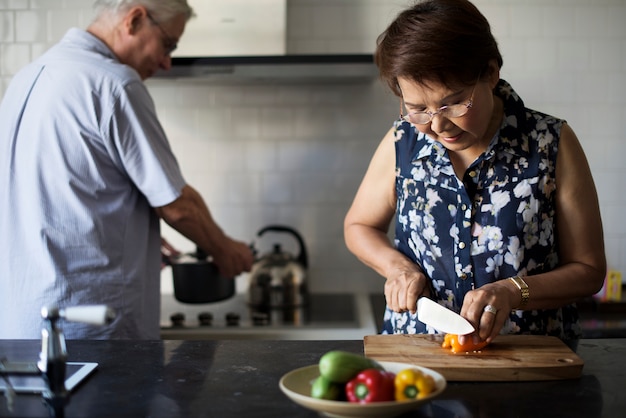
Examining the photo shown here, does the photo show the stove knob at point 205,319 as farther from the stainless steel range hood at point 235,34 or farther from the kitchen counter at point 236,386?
the kitchen counter at point 236,386

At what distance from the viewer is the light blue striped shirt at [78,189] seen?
6.97 feet

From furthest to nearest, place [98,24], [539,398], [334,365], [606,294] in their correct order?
[606,294] → [98,24] → [539,398] → [334,365]

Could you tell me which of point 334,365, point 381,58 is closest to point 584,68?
point 381,58

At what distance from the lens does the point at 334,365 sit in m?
1.24

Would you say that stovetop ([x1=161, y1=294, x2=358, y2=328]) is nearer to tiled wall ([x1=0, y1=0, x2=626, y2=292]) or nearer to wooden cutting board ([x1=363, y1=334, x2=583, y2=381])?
tiled wall ([x1=0, y1=0, x2=626, y2=292])

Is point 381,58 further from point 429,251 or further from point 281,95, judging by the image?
point 281,95

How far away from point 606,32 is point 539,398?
227 centimetres

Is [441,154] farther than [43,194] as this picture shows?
No

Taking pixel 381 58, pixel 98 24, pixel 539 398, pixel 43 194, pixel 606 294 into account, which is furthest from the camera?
pixel 606 294

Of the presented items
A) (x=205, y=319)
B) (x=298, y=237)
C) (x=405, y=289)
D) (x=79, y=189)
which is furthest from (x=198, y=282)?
(x=405, y=289)

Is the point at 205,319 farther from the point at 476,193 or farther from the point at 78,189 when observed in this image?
the point at 476,193

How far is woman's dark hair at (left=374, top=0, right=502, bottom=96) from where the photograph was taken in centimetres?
162

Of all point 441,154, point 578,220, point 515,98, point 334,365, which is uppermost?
point 515,98

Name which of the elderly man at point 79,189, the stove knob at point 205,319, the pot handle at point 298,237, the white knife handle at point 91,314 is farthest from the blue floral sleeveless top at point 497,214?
the pot handle at point 298,237
